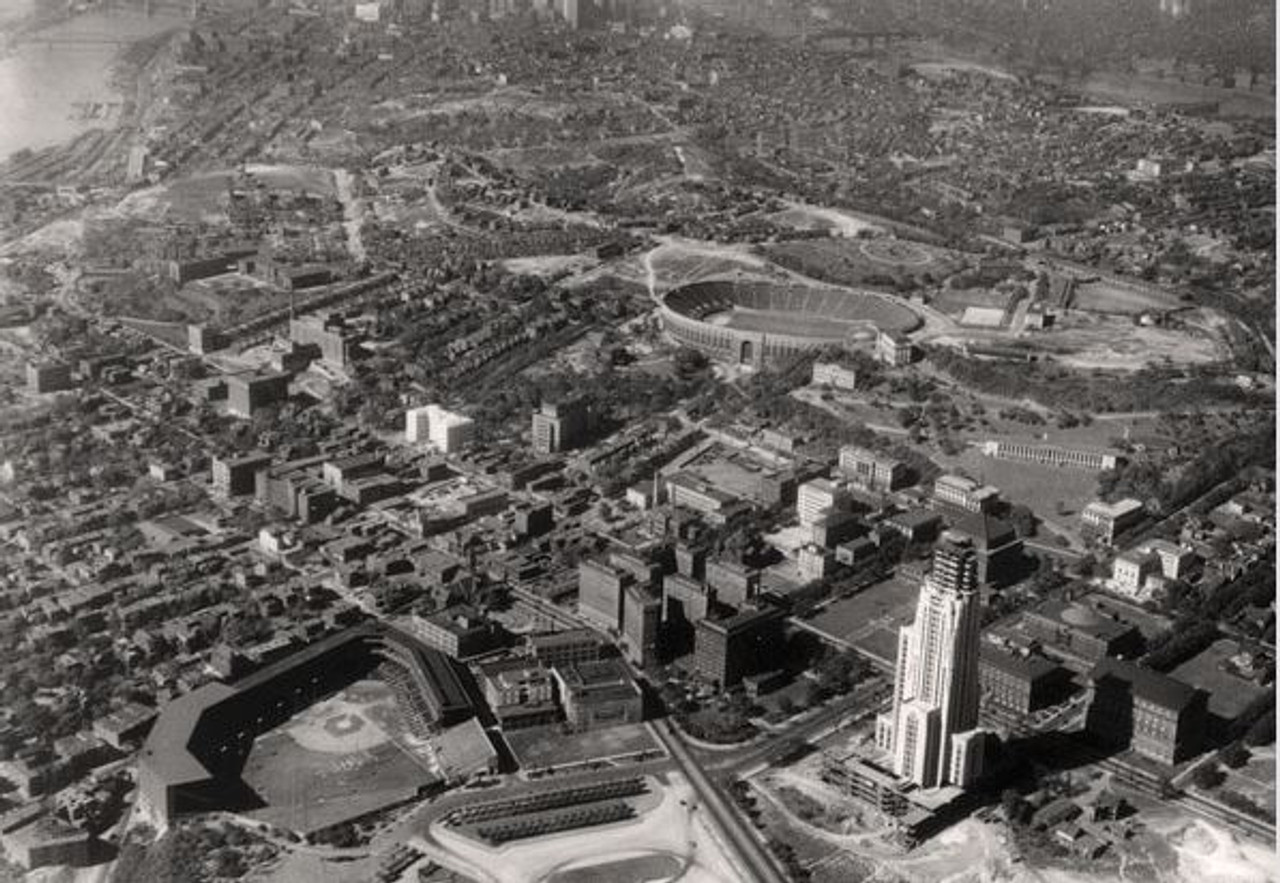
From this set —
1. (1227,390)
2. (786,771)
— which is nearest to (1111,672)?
(786,771)

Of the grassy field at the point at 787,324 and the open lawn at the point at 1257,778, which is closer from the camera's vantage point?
the open lawn at the point at 1257,778

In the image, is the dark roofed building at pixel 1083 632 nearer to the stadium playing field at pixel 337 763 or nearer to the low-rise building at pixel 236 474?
the stadium playing field at pixel 337 763

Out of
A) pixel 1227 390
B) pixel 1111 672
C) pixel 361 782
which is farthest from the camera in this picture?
pixel 1227 390

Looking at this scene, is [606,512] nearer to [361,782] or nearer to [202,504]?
[202,504]

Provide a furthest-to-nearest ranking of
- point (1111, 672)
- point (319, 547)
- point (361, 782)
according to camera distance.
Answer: point (319, 547) → point (1111, 672) → point (361, 782)

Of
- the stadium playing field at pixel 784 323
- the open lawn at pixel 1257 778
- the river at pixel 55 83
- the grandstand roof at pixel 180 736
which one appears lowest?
the open lawn at pixel 1257 778

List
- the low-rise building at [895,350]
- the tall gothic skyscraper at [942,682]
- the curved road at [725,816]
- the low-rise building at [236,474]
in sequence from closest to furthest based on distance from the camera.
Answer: the curved road at [725,816]
the tall gothic skyscraper at [942,682]
the low-rise building at [236,474]
the low-rise building at [895,350]

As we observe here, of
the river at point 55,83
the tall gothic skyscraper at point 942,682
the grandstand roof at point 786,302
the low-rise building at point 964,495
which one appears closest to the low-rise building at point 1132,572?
the low-rise building at point 964,495
